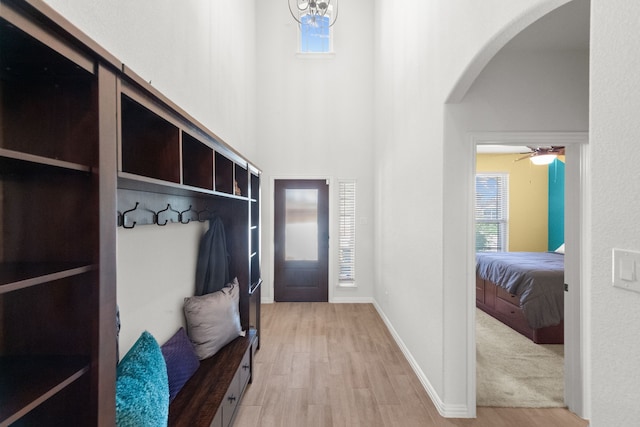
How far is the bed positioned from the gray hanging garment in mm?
3261

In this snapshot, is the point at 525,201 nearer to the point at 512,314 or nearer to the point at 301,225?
the point at 512,314

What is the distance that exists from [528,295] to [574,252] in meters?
1.43

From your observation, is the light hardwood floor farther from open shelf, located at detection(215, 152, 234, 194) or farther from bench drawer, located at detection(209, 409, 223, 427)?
open shelf, located at detection(215, 152, 234, 194)

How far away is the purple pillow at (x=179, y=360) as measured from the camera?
1.78 metres

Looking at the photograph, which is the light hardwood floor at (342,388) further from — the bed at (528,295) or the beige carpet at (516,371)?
the bed at (528,295)

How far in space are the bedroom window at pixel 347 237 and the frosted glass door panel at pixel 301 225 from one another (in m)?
0.42

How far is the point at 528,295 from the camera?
3.44 m

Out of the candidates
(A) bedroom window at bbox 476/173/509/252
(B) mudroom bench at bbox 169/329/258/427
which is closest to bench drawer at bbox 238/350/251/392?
(B) mudroom bench at bbox 169/329/258/427

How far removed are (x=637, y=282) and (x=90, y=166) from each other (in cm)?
156

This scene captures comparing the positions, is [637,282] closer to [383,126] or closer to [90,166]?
[90,166]

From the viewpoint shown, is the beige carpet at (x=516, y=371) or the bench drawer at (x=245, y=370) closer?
the bench drawer at (x=245, y=370)

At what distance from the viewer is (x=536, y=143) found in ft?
7.48

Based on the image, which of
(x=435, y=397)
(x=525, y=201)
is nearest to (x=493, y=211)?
(x=525, y=201)

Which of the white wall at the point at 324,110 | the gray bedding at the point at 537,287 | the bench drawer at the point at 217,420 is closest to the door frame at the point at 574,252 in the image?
the gray bedding at the point at 537,287
